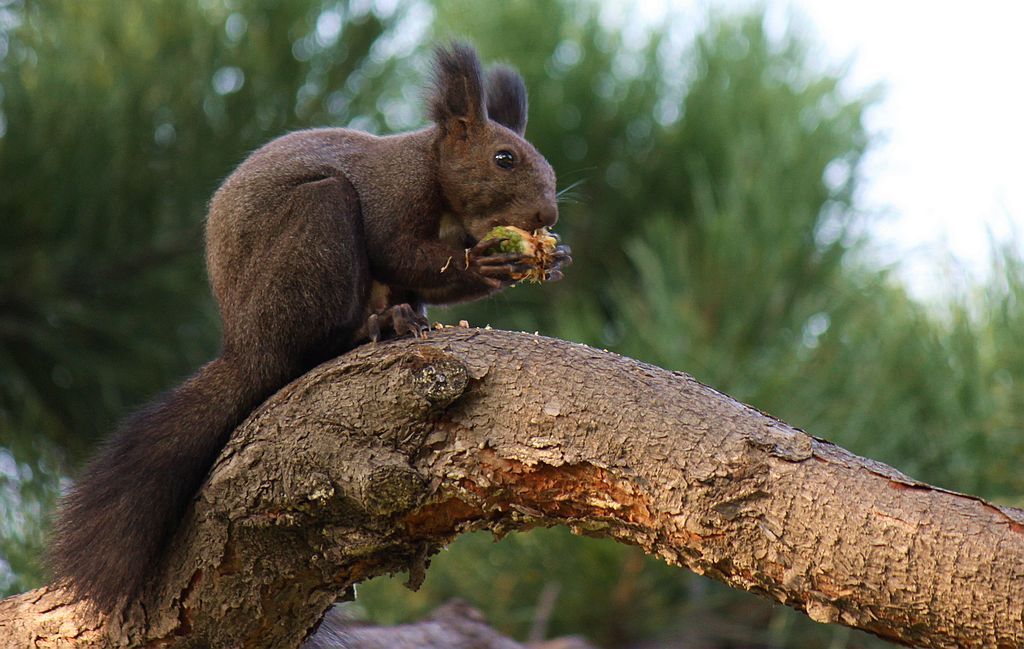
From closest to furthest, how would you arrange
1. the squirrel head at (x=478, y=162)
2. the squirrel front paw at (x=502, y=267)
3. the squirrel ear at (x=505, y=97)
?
the squirrel front paw at (x=502, y=267) → the squirrel head at (x=478, y=162) → the squirrel ear at (x=505, y=97)

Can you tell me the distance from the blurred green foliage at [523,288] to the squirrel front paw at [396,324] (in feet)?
6.19

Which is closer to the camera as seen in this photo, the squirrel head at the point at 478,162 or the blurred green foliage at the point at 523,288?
the squirrel head at the point at 478,162

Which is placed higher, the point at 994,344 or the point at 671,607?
the point at 994,344

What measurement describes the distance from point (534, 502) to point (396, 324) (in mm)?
426

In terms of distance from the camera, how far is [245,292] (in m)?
1.91

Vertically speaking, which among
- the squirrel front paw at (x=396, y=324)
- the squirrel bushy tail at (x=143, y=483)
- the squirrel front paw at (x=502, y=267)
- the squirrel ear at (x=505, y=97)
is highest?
the squirrel ear at (x=505, y=97)

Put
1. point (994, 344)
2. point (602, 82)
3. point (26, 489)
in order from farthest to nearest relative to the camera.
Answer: point (602, 82) < point (994, 344) < point (26, 489)

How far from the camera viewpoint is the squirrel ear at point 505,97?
242 centimetres

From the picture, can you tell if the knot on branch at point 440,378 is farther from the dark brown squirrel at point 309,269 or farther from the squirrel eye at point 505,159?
the squirrel eye at point 505,159

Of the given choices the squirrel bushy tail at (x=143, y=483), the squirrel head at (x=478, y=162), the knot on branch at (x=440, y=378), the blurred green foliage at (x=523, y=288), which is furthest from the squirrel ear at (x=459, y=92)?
the blurred green foliage at (x=523, y=288)

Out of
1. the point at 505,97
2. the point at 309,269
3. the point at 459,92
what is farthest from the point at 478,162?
the point at 309,269

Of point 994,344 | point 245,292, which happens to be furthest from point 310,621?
point 994,344

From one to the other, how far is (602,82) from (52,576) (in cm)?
420

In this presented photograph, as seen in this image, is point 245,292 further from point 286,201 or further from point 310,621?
point 310,621
